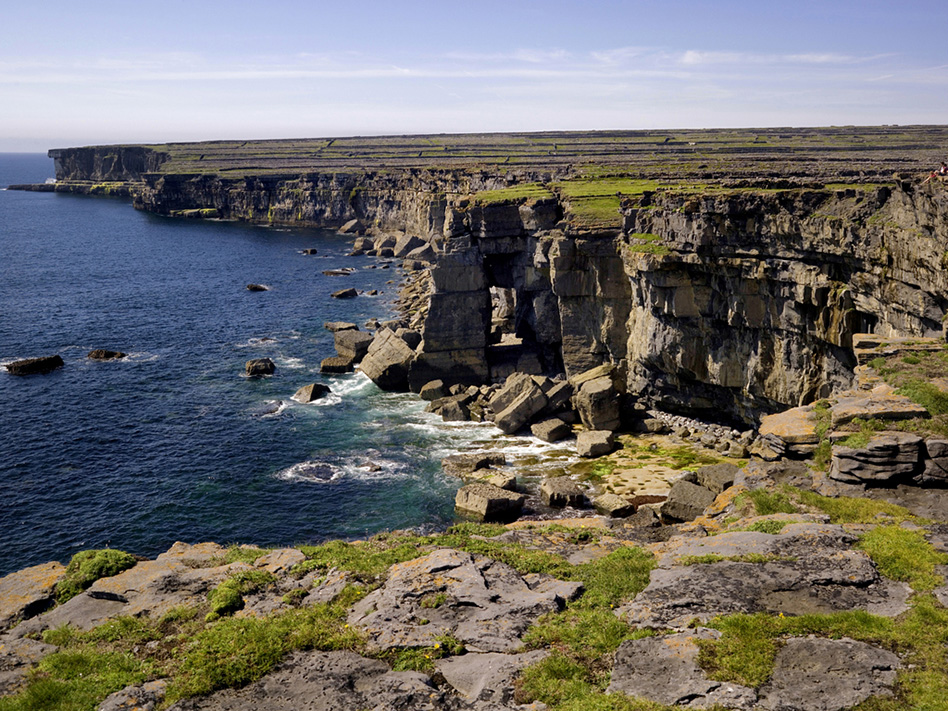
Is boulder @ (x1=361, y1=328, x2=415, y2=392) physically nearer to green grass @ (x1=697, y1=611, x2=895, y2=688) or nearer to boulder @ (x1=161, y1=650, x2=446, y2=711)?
boulder @ (x1=161, y1=650, x2=446, y2=711)

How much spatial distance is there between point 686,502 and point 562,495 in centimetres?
753

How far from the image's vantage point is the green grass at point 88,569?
24938 millimetres

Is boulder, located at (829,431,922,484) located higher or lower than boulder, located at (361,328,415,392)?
higher

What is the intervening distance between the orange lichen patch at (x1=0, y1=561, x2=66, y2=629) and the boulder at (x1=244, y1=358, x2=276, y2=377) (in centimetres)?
4348

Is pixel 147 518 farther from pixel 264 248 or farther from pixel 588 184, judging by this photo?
pixel 264 248

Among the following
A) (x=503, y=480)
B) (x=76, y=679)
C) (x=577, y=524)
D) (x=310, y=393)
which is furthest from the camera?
(x=310, y=393)

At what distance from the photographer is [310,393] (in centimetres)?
6369

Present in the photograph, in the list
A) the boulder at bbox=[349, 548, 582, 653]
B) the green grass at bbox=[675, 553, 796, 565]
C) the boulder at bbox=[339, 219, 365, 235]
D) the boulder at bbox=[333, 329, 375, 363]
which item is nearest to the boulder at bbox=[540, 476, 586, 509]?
the boulder at bbox=[349, 548, 582, 653]

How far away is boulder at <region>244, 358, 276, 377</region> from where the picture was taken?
7031cm

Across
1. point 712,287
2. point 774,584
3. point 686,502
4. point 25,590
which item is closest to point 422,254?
point 712,287

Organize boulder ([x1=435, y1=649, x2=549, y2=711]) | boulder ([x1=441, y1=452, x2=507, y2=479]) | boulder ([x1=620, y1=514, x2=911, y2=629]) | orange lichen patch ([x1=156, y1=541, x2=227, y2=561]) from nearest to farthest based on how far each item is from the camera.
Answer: boulder ([x1=435, y1=649, x2=549, y2=711]), boulder ([x1=620, y1=514, x2=911, y2=629]), orange lichen patch ([x1=156, y1=541, x2=227, y2=561]), boulder ([x1=441, y1=452, x2=507, y2=479])

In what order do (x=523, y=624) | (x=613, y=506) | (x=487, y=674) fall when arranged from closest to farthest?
(x=487, y=674)
(x=523, y=624)
(x=613, y=506)

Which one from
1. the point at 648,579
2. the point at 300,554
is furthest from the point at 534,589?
the point at 300,554

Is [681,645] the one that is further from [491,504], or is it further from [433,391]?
[433,391]
